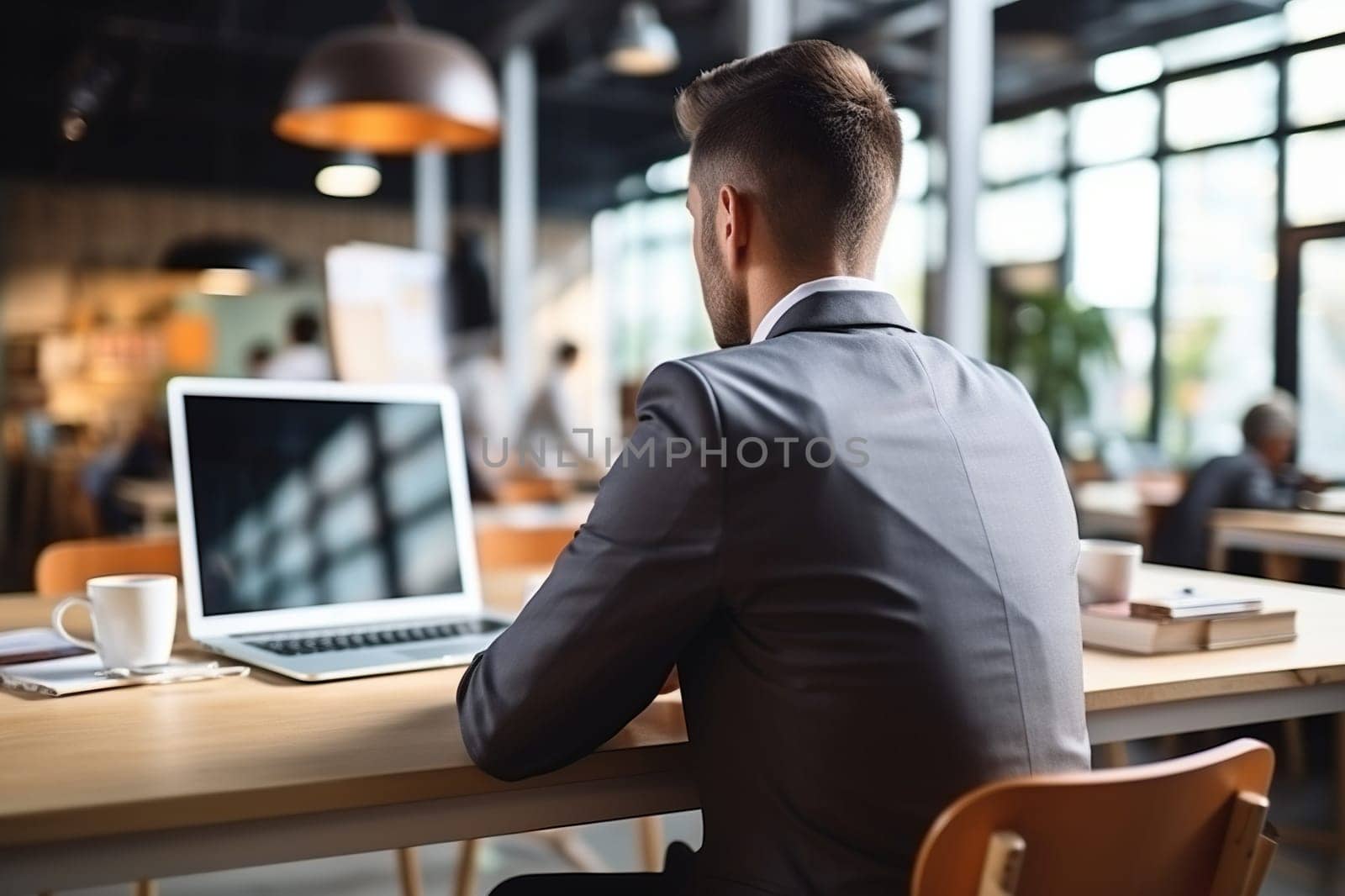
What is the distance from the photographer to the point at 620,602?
1.08 m

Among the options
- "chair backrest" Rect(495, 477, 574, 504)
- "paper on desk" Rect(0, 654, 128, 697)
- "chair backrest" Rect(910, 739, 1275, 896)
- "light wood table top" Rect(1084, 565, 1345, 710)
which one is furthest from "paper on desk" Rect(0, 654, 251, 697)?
"chair backrest" Rect(495, 477, 574, 504)

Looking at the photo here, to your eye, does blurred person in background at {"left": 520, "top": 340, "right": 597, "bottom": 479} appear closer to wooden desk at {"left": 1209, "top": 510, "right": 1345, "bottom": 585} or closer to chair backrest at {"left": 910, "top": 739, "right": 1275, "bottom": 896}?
wooden desk at {"left": 1209, "top": 510, "right": 1345, "bottom": 585}

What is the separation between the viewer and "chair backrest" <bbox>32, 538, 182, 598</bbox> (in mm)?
2264

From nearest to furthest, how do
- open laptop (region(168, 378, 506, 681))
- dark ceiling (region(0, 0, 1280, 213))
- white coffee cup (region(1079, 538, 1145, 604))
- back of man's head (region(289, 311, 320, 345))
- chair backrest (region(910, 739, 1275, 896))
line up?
chair backrest (region(910, 739, 1275, 896)) < open laptop (region(168, 378, 506, 681)) < white coffee cup (region(1079, 538, 1145, 604)) < back of man's head (region(289, 311, 320, 345)) < dark ceiling (region(0, 0, 1280, 213))

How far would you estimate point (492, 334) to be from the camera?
1055cm

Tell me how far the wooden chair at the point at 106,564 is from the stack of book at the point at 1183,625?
4.41ft

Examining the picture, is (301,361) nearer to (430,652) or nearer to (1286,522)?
(1286,522)

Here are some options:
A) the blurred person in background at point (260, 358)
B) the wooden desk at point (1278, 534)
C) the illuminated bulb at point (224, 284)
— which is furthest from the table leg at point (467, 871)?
the illuminated bulb at point (224, 284)

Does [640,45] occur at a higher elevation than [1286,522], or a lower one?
higher

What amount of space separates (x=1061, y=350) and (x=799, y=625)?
23.1 feet

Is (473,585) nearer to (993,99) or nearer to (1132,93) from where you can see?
(1132,93)

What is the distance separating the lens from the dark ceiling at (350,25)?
7926mm

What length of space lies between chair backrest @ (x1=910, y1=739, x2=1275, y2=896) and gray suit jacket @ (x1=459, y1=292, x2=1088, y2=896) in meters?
0.10

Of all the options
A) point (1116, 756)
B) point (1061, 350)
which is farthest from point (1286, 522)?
point (1061, 350)
